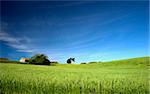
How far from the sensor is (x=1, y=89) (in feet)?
27.3

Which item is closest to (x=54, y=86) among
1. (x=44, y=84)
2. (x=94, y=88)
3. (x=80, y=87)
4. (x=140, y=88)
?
(x=44, y=84)

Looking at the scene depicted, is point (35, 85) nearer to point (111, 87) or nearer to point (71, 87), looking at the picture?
point (71, 87)

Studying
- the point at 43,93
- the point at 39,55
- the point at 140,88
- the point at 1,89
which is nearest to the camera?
the point at 43,93

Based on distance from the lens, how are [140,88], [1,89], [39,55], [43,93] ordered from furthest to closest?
1. [39,55]
2. [140,88]
3. [1,89]
4. [43,93]

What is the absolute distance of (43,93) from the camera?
303 inches

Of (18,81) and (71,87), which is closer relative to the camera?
(71,87)

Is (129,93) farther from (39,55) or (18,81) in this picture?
(39,55)

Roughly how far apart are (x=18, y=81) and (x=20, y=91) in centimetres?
129

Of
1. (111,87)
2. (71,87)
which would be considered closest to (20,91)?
(71,87)

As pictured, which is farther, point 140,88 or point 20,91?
point 140,88

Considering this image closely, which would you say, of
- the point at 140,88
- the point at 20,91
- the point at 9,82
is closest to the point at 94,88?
the point at 140,88

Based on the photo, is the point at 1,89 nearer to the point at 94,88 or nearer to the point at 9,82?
the point at 9,82

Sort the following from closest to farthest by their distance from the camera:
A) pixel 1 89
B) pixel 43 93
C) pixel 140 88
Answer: pixel 43 93 < pixel 1 89 < pixel 140 88

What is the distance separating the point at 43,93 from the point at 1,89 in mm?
1821
